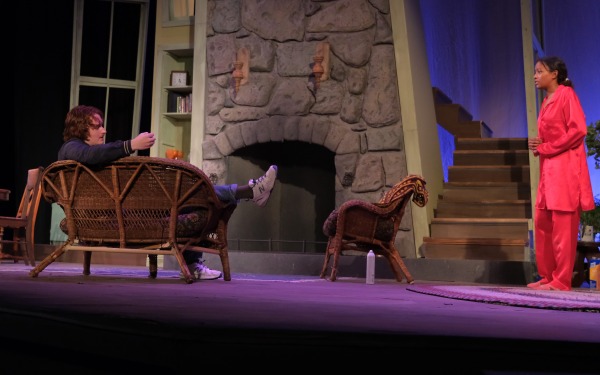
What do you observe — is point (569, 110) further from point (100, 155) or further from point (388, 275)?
point (100, 155)

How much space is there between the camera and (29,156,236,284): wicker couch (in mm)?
3814

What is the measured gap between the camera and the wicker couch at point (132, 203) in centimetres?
381

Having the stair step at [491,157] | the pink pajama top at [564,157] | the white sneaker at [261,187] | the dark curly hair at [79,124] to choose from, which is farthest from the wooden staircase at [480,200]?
the dark curly hair at [79,124]

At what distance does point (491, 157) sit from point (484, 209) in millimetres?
1048

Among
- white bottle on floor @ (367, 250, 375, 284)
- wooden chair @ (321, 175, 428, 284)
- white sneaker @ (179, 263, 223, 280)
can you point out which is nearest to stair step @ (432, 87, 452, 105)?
wooden chair @ (321, 175, 428, 284)

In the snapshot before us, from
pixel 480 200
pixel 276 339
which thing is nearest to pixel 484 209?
pixel 480 200

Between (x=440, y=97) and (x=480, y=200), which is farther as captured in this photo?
(x=440, y=97)

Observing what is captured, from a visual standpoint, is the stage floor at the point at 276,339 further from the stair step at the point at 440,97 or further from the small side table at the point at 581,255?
the stair step at the point at 440,97

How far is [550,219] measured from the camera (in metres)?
4.79

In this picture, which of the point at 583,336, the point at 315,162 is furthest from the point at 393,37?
the point at 583,336

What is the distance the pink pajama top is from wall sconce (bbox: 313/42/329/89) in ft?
9.19

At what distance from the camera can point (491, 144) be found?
8492mm

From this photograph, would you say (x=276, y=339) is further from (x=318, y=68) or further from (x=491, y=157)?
(x=491, y=157)

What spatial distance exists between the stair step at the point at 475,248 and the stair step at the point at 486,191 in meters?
0.95
